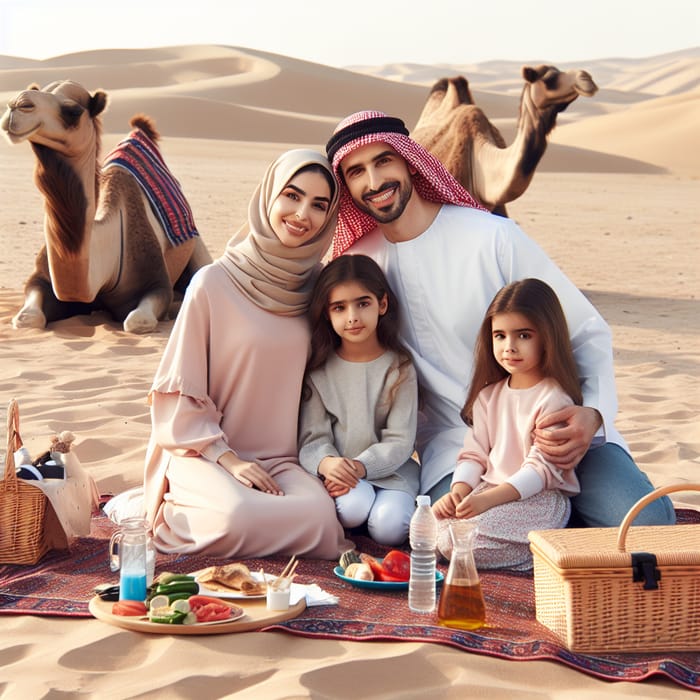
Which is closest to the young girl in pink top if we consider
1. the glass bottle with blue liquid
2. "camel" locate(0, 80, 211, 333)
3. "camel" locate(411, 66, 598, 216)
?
the glass bottle with blue liquid

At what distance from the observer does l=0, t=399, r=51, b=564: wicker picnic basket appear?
385cm

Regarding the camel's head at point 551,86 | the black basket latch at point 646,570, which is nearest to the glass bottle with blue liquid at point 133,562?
the black basket latch at point 646,570

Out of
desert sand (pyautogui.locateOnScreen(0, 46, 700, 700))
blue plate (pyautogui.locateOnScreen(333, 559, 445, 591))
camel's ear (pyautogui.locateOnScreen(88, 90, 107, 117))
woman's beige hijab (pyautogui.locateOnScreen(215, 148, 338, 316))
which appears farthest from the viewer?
camel's ear (pyautogui.locateOnScreen(88, 90, 107, 117))

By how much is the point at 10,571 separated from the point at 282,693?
129cm

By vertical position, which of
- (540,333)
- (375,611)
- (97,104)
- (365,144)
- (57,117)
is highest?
(97,104)

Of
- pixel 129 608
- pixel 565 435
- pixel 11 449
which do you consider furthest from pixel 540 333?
pixel 11 449

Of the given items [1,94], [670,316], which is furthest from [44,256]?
[1,94]

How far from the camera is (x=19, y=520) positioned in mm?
3854

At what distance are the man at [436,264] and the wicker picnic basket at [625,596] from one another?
850 millimetres

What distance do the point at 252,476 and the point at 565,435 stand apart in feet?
3.09

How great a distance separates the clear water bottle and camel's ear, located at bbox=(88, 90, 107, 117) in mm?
4844

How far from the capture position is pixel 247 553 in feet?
12.8

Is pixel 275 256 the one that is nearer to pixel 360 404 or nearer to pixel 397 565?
Result: pixel 360 404

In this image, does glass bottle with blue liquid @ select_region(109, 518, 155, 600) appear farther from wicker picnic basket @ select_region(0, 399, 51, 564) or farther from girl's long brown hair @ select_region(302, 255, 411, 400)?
girl's long brown hair @ select_region(302, 255, 411, 400)
